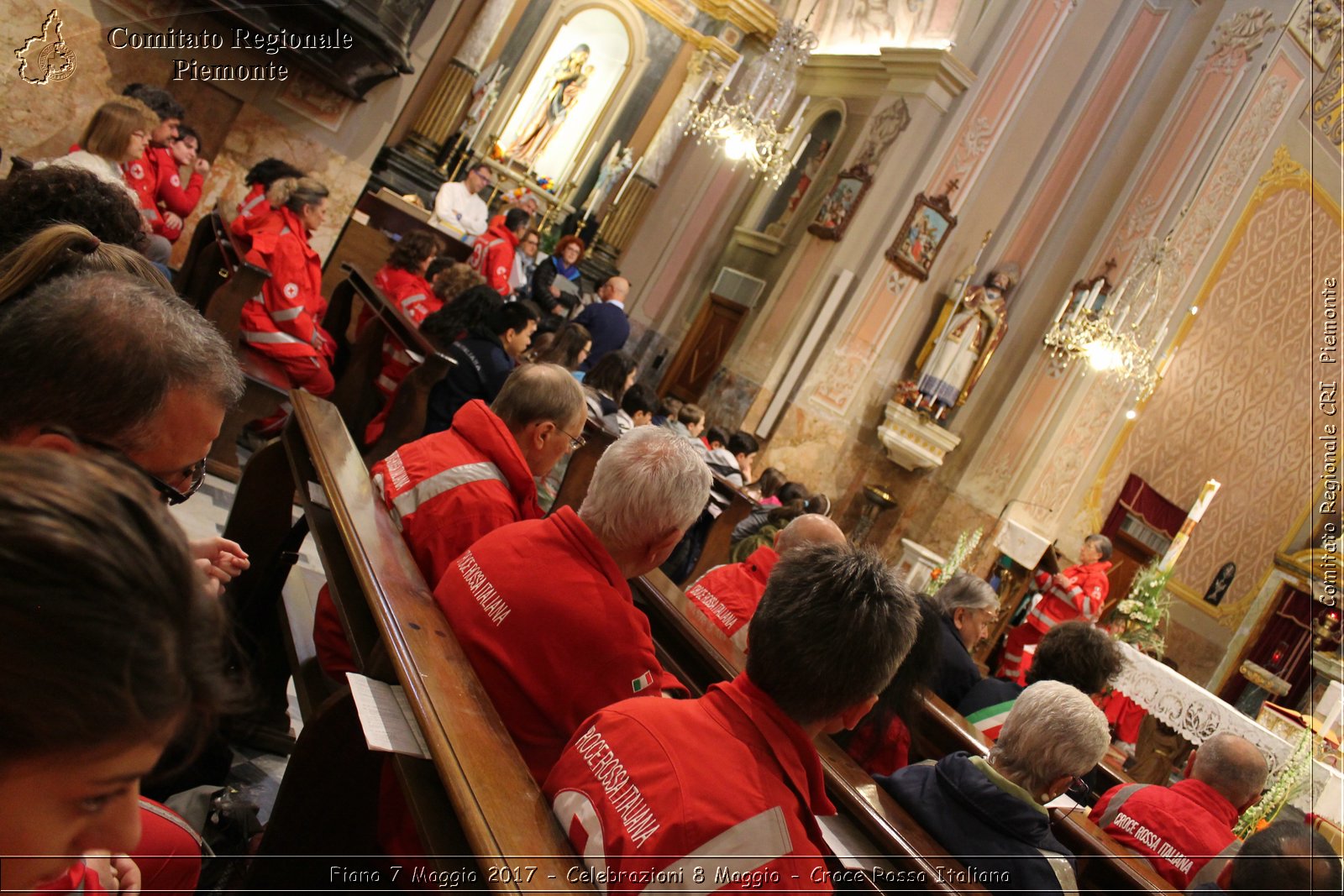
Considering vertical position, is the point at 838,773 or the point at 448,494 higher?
the point at 448,494

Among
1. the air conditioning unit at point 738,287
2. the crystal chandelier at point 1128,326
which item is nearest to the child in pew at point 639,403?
the air conditioning unit at point 738,287

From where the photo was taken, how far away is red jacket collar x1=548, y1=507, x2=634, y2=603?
204 cm

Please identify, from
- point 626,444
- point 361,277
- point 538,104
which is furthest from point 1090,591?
point 538,104

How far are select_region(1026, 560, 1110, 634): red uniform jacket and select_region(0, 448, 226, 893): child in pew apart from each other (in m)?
8.30

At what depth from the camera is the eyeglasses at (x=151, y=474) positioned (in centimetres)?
136

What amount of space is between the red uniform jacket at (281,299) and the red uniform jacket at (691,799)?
4.18 metres

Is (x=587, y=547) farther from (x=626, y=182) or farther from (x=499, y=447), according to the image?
(x=626, y=182)

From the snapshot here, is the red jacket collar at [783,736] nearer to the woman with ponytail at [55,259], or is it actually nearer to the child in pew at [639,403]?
the woman with ponytail at [55,259]

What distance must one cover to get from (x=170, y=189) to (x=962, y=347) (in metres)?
8.15

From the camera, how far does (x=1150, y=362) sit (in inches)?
402

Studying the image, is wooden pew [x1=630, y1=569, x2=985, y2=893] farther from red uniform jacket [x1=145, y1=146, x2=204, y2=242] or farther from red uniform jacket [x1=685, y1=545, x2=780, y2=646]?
red uniform jacket [x1=145, y1=146, x2=204, y2=242]

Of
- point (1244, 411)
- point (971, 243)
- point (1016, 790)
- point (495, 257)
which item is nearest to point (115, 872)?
point (1016, 790)

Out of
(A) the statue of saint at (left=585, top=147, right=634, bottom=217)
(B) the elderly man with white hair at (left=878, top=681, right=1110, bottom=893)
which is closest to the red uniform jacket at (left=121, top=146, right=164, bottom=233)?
(B) the elderly man with white hair at (left=878, top=681, right=1110, bottom=893)

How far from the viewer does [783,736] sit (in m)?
1.66
